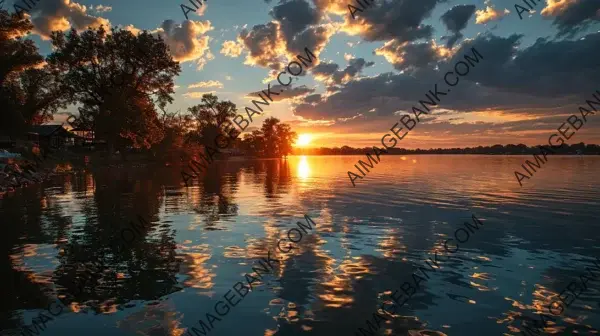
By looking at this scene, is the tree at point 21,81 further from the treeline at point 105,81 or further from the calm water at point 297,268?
the calm water at point 297,268

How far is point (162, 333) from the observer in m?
8.54

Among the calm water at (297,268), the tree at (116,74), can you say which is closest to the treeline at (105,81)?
the tree at (116,74)

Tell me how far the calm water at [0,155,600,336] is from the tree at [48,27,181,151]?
155ft

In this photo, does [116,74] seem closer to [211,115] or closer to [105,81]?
[105,81]

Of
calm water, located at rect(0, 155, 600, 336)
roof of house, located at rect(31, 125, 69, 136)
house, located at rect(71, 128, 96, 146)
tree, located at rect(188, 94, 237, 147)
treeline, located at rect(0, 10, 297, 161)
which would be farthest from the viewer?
tree, located at rect(188, 94, 237, 147)

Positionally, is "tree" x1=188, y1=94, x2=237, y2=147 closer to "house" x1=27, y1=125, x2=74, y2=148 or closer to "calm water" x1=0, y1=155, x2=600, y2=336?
"house" x1=27, y1=125, x2=74, y2=148

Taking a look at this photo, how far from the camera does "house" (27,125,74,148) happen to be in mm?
86188

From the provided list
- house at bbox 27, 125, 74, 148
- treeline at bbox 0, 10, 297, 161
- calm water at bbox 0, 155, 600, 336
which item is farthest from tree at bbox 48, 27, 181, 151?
calm water at bbox 0, 155, 600, 336

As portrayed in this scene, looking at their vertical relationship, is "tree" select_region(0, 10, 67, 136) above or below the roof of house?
above

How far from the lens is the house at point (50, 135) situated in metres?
86.2

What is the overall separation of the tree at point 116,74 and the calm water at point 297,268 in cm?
4728

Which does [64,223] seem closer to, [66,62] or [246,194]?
[246,194]

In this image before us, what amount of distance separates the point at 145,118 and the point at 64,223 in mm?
56549

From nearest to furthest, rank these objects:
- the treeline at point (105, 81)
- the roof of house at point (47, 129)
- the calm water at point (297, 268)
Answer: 1. the calm water at point (297, 268)
2. the treeline at point (105, 81)
3. the roof of house at point (47, 129)
